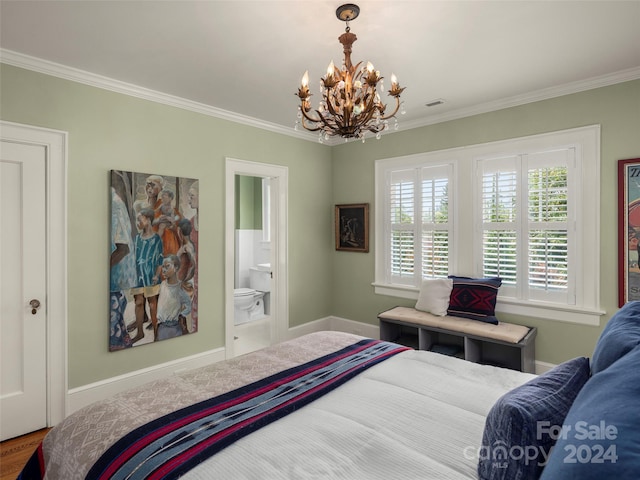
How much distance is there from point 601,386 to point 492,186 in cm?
308

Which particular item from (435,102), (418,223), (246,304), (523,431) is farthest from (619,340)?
(246,304)

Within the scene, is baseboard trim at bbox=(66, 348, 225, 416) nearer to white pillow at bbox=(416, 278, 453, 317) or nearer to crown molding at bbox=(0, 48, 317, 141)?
white pillow at bbox=(416, 278, 453, 317)

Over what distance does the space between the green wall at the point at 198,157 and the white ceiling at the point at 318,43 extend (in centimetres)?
21

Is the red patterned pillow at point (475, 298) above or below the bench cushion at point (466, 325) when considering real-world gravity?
above

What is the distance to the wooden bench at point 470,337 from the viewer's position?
3.19 meters

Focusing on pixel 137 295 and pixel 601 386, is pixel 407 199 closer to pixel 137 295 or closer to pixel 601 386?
pixel 137 295

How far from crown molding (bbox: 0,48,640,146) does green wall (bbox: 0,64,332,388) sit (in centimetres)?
6

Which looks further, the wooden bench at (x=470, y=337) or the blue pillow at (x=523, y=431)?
the wooden bench at (x=470, y=337)

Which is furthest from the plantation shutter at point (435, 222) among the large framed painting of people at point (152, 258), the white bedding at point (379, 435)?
the large framed painting of people at point (152, 258)

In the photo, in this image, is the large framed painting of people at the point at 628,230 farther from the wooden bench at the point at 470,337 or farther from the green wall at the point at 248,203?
the green wall at the point at 248,203

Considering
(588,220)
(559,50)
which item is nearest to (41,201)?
(559,50)

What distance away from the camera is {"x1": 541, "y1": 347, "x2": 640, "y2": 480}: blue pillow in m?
0.63

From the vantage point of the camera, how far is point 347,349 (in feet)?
7.74

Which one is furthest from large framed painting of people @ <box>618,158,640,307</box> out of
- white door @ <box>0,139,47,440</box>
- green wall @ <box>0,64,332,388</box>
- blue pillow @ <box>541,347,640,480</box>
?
white door @ <box>0,139,47,440</box>
